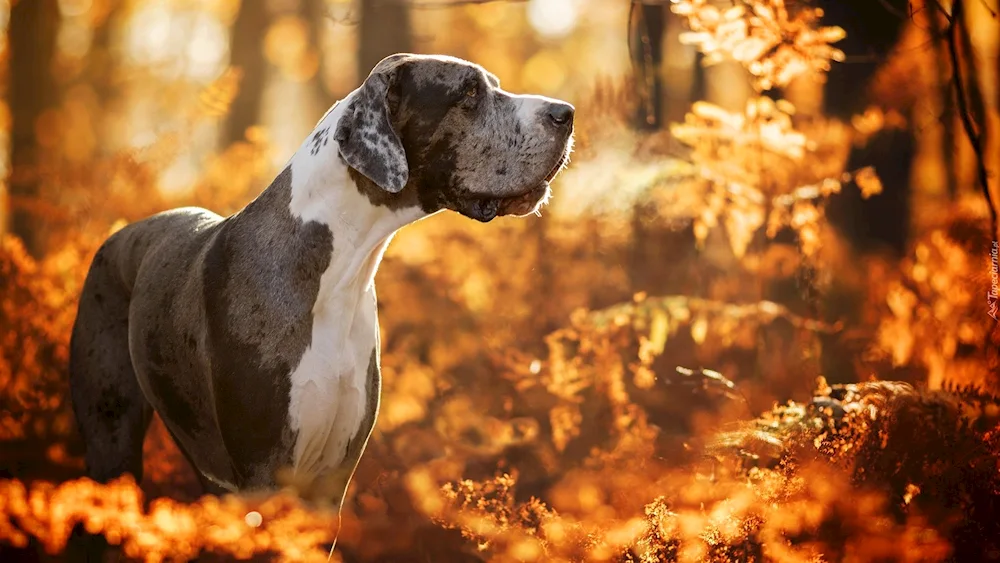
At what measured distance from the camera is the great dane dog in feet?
11.4

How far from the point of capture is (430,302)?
7.80 metres

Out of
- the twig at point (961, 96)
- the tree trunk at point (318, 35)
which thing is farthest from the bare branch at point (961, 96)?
the tree trunk at point (318, 35)

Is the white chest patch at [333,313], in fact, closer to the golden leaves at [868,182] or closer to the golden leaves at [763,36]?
the golden leaves at [763,36]

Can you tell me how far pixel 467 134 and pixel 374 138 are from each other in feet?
1.20

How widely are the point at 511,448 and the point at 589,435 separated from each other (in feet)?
1.81

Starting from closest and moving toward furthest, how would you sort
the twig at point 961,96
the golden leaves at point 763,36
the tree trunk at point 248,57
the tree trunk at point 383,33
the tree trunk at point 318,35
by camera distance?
1. the twig at point 961,96
2. the golden leaves at point 763,36
3. the tree trunk at point 383,33
4. the tree trunk at point 248,57
5. the tree trunk at point 318,35

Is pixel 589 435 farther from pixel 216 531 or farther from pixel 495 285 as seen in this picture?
pixel 216 531

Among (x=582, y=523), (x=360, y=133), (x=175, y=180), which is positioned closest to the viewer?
(x=360, y=133)

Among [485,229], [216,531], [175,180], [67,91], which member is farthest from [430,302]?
[67,91]

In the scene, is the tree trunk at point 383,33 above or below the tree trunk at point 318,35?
above

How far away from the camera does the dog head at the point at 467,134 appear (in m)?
3.50

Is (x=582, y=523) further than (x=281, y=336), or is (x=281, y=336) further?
(x=582, y=523)

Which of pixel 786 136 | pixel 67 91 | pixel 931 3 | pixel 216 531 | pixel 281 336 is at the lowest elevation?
pixel 67 91

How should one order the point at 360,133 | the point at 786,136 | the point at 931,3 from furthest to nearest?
the point at 786,136
the point at 931,3
the point at 360,133
